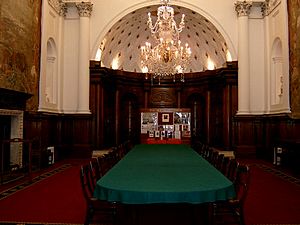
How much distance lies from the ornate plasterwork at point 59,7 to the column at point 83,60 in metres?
0.59

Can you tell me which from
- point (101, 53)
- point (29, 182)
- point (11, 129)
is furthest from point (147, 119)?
point (29, 182)

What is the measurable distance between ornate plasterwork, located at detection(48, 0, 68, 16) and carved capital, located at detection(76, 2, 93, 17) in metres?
0.58

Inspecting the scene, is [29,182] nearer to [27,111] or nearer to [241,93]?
[27,111]

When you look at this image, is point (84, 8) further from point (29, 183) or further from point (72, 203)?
point (72, 203)

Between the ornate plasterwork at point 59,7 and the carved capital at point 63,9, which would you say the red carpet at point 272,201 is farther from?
the carved capital at point 63,9

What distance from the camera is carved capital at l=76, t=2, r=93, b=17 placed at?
13742 millimetres

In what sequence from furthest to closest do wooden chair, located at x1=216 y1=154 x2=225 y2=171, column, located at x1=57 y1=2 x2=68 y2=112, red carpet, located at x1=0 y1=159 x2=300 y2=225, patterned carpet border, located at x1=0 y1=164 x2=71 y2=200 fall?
column, located at x1=57 y1=2 x2=68 y2=112
patterned carpet border, located at x1=0 y1=164 x2=71 y2=200
wooden chair, located at x1=216 y1=154 x2=225 y2=171
red carpet, located at x1=0 y1=159 x2=300 y2=225

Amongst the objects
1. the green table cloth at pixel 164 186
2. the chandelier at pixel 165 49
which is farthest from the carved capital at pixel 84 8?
the green table cloth at pixel 164 186

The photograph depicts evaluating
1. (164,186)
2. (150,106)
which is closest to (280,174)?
(164,186)

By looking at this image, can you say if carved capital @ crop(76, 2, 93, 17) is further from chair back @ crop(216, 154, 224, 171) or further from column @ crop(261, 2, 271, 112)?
chair back @ crop(216, 154, 224, 171)

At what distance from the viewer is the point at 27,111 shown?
10094 millimetres

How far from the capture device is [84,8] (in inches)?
543

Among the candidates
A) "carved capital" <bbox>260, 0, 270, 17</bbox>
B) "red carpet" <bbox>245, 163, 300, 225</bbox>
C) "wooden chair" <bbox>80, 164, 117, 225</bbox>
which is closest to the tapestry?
"wooden chair" <bbox>80, 164, 117, 225</bbox>

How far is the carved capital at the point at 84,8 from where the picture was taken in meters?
13.7
